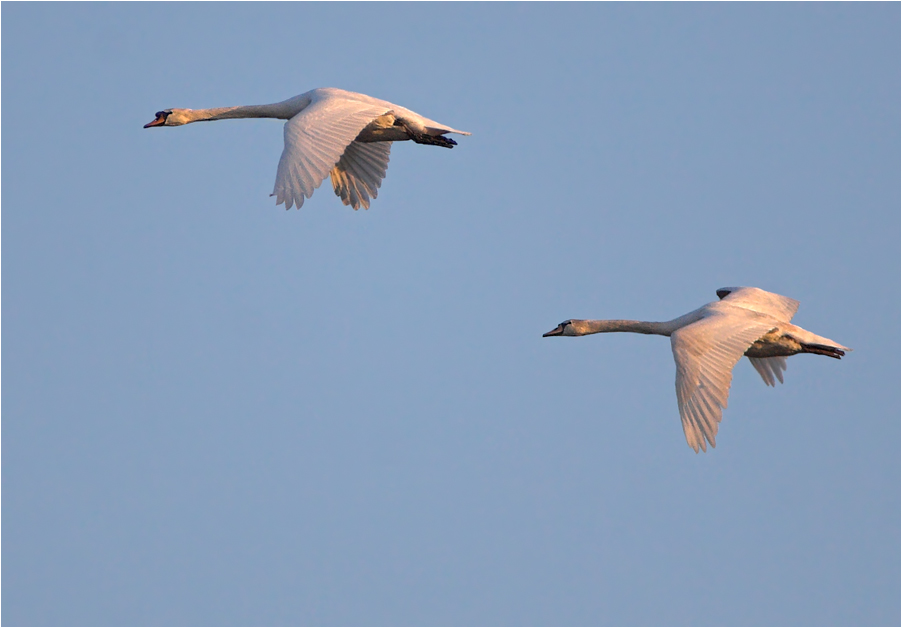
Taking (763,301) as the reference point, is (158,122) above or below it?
above

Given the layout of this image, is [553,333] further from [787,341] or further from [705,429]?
[705,429]

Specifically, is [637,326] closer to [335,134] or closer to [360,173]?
[360,173]

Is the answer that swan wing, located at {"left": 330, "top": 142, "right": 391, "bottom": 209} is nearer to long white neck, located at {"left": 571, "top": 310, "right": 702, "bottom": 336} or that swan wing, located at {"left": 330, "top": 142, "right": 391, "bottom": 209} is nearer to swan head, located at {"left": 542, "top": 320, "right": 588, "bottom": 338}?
swan head, located at {"left": 542, "top": 320, "right": 588, "bottom": 338}

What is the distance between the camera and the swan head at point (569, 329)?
104 feet

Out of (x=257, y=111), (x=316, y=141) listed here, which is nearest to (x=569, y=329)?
(x=257, y=111)

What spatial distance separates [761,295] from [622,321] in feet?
8.39

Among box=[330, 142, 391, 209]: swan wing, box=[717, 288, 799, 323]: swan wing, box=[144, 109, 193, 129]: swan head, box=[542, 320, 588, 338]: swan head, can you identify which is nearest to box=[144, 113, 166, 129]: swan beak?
box=[144, 109, 193, 129]: swan head

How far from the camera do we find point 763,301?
3002 cm

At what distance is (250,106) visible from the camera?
Answer: 3048 cm

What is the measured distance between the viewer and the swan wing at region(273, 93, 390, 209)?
995 inches

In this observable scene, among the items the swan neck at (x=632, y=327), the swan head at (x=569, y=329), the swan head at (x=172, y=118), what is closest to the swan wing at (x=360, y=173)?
the swan head at (x=172, y=118)

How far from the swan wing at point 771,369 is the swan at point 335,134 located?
702 cm

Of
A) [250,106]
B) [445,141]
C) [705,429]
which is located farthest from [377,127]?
[705,429]

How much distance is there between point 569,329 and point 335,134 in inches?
292
